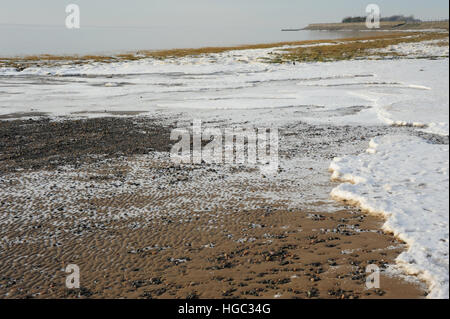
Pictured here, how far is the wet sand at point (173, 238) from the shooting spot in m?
7.89

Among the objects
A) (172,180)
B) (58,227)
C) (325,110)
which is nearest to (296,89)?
(325,110)

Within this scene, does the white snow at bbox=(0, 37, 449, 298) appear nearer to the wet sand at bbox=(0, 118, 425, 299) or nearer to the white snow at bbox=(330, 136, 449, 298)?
the white snow at bbox=(330, 136, 449, 298)

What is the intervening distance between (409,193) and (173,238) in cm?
622

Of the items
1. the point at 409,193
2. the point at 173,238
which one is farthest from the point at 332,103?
the point at 173,238

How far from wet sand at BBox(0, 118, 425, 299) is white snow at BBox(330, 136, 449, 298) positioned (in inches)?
15.5

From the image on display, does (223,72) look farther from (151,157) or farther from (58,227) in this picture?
(58,227)

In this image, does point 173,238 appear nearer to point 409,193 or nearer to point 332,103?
point 409,193

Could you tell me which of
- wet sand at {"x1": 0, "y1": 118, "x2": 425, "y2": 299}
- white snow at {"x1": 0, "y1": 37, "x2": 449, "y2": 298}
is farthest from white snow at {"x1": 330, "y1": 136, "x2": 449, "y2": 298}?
wet sand at {"x1": 0, "y1": 118, "x2": 425, "y2": 299}

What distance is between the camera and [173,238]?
32.8 ft

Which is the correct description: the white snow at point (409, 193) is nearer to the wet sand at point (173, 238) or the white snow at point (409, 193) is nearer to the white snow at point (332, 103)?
the white snow at point (332, 103)

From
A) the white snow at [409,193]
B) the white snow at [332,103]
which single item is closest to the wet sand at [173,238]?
the white snow at [409,193]

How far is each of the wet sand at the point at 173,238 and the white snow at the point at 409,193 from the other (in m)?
0.39

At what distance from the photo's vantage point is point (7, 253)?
9.45 meters
